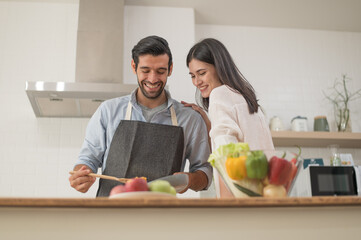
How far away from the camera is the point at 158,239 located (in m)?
1.03

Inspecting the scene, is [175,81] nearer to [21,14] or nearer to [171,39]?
[171,39]

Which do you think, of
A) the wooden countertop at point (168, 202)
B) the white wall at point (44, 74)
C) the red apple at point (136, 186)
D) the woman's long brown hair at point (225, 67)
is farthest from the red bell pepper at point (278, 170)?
the white wall at point (44, 74)

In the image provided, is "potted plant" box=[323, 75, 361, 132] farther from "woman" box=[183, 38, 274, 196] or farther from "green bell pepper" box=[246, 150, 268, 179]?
"green bell pepper" box=[246, 150, 268, 179]

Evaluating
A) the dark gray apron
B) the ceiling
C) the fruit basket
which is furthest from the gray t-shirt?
the ceiling

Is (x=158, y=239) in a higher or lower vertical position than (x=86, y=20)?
lower

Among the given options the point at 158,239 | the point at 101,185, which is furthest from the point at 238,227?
the point at 101,185

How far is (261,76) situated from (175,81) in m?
1.04

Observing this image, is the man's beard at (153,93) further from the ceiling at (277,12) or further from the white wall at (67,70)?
the ceiling at (277,12)

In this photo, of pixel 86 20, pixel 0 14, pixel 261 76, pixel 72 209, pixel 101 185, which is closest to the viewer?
pixel 72 209

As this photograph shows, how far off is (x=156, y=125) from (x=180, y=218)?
3.71 feet

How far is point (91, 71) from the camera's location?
11.6 feet

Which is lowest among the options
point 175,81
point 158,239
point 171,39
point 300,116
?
point 158,239

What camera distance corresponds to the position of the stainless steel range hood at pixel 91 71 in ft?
10.3

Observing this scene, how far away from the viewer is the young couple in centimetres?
205
